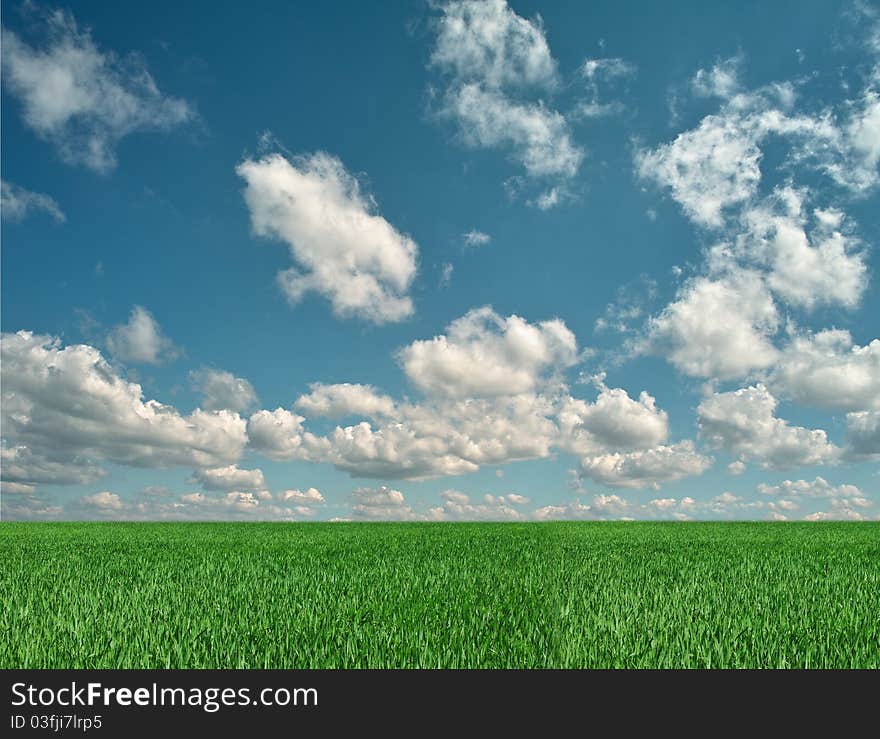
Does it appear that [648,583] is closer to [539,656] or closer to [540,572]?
[540,572]

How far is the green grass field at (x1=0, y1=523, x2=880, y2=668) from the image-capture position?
5.58m

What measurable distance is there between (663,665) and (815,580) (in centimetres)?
737

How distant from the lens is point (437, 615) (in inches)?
278

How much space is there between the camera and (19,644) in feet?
19.7

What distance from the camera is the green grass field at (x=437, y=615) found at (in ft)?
18.3

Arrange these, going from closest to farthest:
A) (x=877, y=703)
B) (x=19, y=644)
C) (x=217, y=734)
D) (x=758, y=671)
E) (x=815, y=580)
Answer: (x=217, y=734), (x=877, y=703), (x=758, y=671), (x=19, y=644), (x=815, y=580)

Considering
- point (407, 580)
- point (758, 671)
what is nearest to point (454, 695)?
point (758, 671)

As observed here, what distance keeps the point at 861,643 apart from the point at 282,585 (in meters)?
7.59

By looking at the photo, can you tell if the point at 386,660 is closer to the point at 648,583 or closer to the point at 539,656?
the point at 539,656

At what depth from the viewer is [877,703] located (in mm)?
4348

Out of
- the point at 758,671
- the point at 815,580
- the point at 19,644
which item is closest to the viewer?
the point at 758,671

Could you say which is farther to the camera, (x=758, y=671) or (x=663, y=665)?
(x=663, y=665)

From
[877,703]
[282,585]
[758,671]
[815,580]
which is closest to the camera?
[877,703]

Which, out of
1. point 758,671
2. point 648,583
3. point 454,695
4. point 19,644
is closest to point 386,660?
point 454,695
